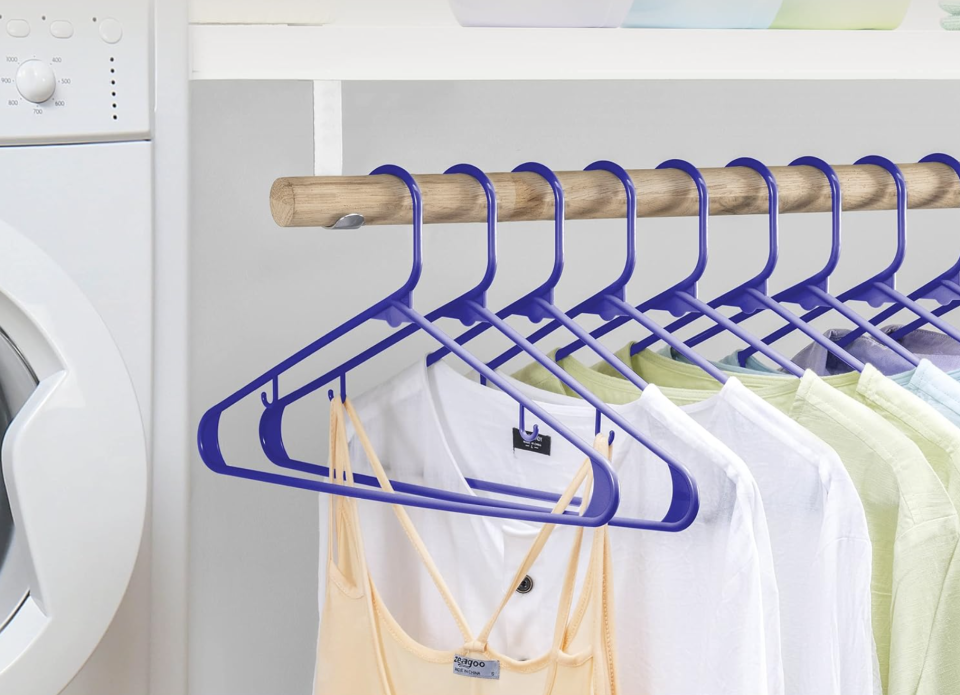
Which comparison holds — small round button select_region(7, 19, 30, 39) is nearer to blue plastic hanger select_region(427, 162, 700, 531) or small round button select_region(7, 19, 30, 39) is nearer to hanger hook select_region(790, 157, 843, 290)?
blue plastic hanger select_region(427, 162, 700, 531)

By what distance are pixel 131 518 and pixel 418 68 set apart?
0.47 metres

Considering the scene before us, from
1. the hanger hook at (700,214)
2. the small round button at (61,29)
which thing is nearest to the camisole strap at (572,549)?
the hanger hook at (700,214)

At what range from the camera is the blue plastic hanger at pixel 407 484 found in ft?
2.59

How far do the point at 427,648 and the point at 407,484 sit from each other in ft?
0.48

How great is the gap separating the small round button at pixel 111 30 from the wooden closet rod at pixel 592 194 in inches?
8.1

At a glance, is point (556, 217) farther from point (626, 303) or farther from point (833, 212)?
point (833, 212)

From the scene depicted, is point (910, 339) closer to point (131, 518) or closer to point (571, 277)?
point (571, 277)

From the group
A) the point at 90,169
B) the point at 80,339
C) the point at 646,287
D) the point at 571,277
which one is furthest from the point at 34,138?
the point at 646,287

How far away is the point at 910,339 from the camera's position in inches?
46.0

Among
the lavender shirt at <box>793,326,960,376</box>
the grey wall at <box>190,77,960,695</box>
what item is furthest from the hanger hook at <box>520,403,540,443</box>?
the grey wall at <box>190,77,960,695</box>

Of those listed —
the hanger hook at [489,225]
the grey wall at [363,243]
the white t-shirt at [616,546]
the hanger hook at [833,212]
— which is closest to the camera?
the white t-shirt at [616,546]

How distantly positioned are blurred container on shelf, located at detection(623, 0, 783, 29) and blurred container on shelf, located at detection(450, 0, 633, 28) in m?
0.04

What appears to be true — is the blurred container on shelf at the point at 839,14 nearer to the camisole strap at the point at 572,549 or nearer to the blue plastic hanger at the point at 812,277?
the blue plastic hanger at the point at 812,277

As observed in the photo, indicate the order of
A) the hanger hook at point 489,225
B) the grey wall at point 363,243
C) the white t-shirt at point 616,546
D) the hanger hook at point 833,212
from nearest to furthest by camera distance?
the white t-shirt at point 616,546 < the hanger hook at point 489,225 < the hanger hook at point 833,212 < the grey wall at point 363,243
